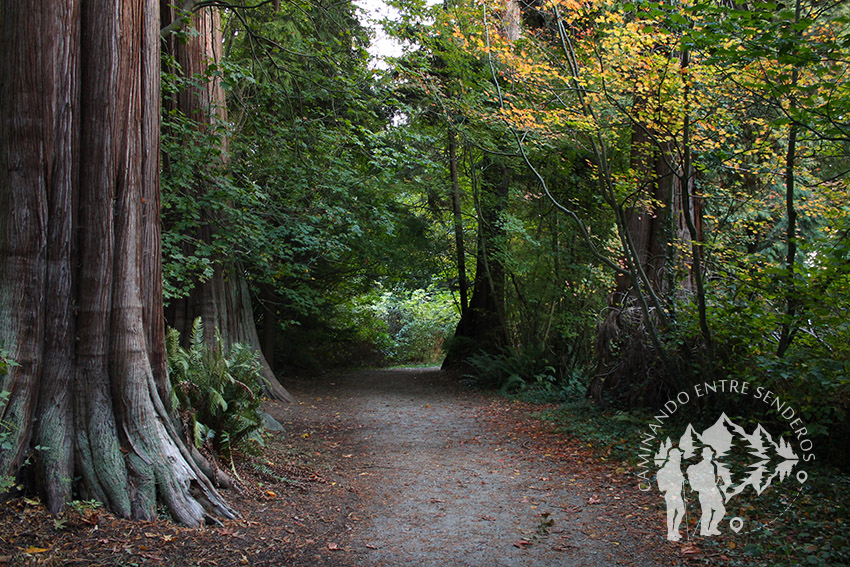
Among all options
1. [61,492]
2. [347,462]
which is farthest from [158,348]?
[347,462]

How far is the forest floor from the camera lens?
3.66 meters

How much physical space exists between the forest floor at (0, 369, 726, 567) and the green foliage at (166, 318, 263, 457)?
1.32 ft

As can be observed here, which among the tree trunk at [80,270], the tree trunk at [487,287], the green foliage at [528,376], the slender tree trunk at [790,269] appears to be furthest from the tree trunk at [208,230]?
the slender tree trunk at [790,269]

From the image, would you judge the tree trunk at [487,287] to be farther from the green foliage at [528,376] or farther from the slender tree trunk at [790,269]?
the slender tree trunk at [790,269]

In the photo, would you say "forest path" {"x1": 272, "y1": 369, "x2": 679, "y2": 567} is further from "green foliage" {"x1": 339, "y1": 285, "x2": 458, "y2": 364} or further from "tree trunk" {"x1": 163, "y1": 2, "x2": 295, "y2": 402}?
"green foliage" {"x1": 339, "y1": 285, "x2": 458, "y2": 364}

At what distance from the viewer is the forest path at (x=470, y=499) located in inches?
161

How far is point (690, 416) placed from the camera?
22.8 ft

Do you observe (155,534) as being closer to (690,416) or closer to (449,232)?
(690,416)

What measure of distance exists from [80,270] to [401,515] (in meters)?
3.19

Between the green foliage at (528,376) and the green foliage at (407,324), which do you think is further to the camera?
the green foliage at (407,324)

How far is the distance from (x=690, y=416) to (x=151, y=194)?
6.32 m

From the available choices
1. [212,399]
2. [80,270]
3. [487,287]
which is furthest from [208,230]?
[487,287]

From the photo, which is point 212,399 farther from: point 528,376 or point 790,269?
point 528,376

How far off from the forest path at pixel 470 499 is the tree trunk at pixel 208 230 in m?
1.80
